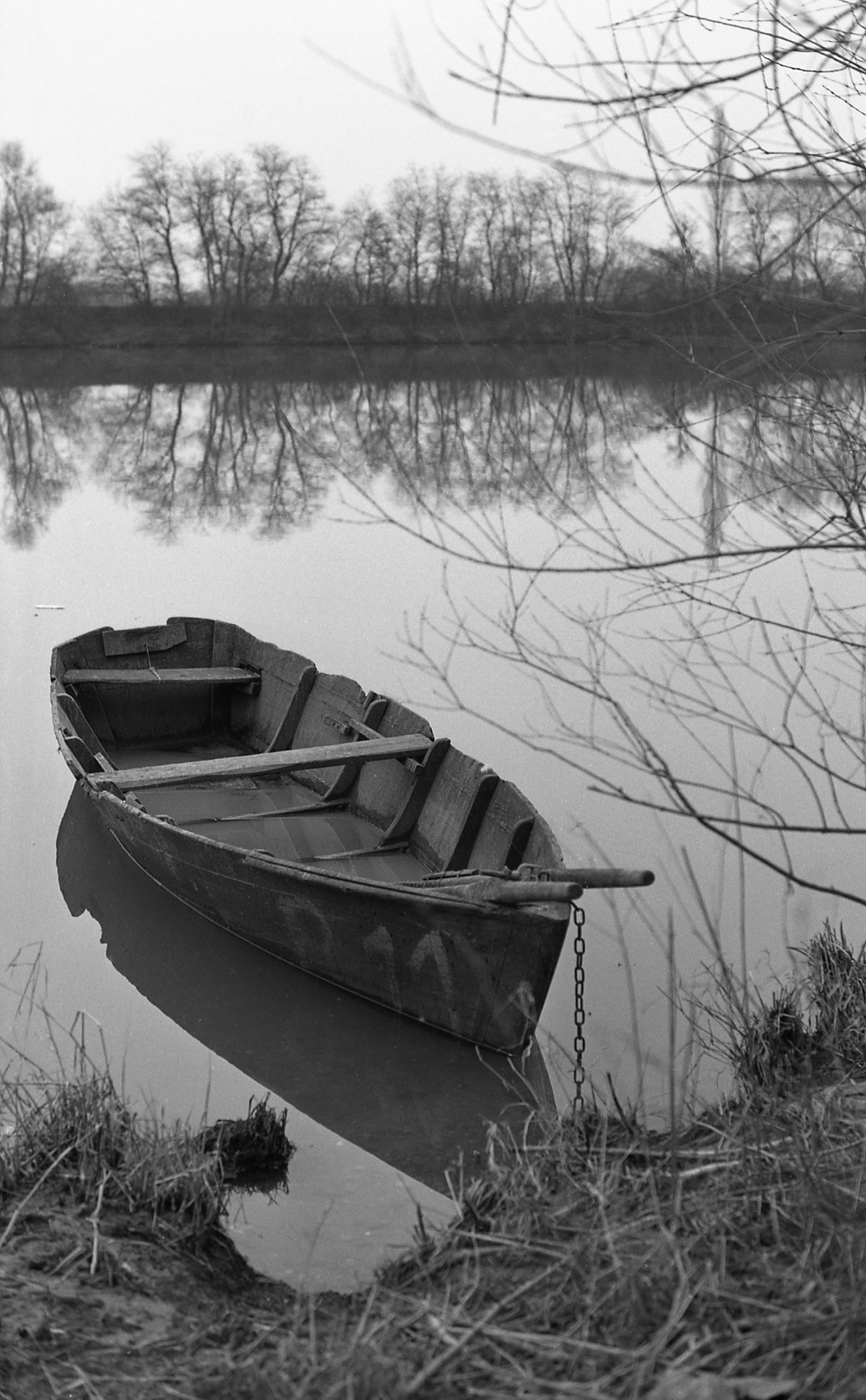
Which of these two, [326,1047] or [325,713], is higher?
[325,713]

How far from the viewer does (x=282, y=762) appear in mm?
6301

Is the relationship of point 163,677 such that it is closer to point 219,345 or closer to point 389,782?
point 389,782

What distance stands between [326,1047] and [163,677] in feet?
12.7

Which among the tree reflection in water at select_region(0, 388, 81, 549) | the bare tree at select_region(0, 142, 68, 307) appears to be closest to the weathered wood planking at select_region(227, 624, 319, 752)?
the tree reflection in water at select_region(0, 388, 81, 549)

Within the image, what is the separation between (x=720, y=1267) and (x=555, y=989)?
2.75 meters

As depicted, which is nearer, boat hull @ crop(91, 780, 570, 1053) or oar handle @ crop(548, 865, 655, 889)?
oar handle @ crop(548, 865, 655, 889)

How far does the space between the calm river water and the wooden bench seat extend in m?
0.51

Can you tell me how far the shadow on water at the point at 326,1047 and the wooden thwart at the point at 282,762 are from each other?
55 centimetres

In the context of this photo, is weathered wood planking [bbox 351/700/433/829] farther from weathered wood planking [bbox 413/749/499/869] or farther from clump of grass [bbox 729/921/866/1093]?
clump of grass [bbox 729/921/866/1093]

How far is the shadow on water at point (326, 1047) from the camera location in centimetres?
439

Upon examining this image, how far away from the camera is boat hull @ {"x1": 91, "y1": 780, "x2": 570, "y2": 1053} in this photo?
450 cm


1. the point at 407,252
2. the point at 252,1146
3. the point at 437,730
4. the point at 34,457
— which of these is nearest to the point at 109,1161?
the point at 252,1146

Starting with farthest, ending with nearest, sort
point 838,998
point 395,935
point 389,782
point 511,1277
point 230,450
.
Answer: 1. point 230,450
2. point 389,782
3. point 395,935
4. point 838,998
5. point 511,1277

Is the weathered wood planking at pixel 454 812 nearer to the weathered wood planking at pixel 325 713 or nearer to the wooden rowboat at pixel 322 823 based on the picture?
the wooden rowboat at pixel 322 823
